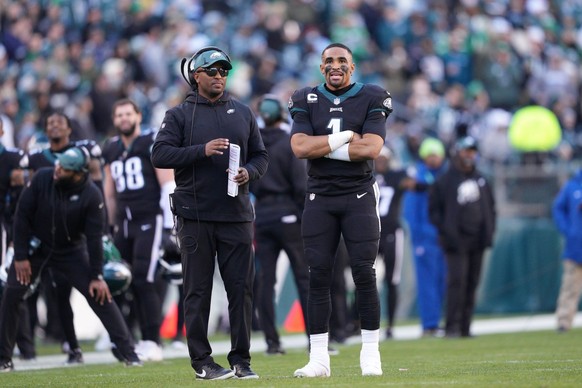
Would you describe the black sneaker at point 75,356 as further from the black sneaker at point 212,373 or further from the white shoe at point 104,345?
the black sneaker at point 212,373

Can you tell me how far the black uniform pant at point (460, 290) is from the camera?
616 inches

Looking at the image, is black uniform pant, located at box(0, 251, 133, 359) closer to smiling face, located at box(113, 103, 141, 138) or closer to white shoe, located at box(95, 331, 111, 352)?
smiling face, located at box(113, 103, 141, 138)

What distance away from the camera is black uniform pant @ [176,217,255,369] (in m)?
9.27

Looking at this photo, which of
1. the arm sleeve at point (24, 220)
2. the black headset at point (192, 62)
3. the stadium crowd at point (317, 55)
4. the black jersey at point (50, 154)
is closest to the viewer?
the black headset at point (192, 62)

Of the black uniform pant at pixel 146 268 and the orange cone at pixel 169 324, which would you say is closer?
the black uniform pant at pixel 146 268

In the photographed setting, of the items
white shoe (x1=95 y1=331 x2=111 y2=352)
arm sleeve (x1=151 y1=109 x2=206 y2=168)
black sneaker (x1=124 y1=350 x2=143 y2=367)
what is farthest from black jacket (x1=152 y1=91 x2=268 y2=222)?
white shoe (x1=95 y1=331 x2=111 y2=352)

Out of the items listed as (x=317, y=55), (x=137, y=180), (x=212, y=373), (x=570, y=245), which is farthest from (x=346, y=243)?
(x=317, y=55)

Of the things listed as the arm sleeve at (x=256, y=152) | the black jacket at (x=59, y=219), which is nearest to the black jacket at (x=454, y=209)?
the black jacket at (x=59, y=219)

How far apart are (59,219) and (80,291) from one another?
631 millimetres

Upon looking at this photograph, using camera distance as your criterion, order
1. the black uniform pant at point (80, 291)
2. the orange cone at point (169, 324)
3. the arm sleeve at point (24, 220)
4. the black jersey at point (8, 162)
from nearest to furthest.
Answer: the arm sleeve at point (24, 220) → the black uniform pant at point (80, 291) → the black jersey at point (8, 162) → the orange cone at point (169, 324)

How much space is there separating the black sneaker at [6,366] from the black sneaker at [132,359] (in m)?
0.95

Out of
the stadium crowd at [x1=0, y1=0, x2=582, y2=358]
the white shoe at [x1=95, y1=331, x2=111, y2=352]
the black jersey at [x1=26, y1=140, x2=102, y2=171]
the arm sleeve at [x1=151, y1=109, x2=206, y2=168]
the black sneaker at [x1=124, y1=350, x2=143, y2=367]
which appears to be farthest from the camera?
the stadium crowd at [x1=0, y1=0, x2=582, y2=358]

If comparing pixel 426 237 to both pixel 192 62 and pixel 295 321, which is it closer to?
pixel 295 321

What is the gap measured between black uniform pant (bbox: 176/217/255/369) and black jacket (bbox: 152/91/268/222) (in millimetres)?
92
